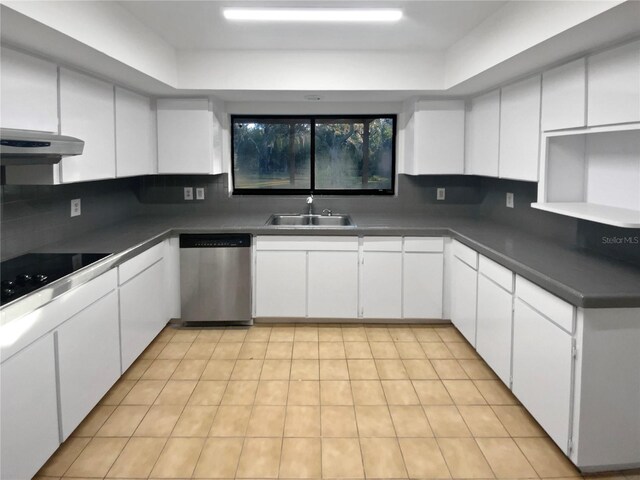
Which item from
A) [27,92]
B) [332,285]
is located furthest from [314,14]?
[332,285]

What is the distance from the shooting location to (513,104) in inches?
146

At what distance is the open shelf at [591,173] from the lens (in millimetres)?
2785

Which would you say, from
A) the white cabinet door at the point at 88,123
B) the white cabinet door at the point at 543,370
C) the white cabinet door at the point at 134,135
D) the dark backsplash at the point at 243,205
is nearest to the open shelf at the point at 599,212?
the dark backsplash at the point at 243,205

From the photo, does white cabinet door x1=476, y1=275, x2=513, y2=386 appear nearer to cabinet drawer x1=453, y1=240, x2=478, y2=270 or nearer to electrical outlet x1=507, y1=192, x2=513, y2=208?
cabinet drawer x1=453, y1=240, x2=478, y2=270

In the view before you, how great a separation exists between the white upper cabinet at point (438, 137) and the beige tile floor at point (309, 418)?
1.58 metres

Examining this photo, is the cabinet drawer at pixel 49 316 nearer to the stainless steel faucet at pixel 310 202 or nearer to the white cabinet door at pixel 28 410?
the white cabinet door at pixel 28 410

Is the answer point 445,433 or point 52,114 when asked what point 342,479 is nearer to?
point 445,433

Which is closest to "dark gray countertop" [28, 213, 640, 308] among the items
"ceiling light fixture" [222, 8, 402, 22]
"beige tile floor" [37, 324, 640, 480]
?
"beige tile floor" [37, 324, 640, 480]

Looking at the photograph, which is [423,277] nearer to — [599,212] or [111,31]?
[599,212]

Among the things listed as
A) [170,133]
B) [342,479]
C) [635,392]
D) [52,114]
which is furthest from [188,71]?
[635,392]

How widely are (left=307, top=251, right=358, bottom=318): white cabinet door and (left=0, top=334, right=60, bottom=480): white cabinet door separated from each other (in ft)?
7.89

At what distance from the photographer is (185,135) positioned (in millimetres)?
4656

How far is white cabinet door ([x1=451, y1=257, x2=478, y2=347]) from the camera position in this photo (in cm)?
381

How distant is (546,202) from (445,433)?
1.50 metres
